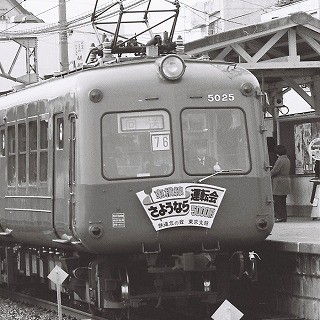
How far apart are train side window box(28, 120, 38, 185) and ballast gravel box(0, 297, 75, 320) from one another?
179 centimetres

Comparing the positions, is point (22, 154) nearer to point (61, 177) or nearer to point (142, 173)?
point (61, 177)

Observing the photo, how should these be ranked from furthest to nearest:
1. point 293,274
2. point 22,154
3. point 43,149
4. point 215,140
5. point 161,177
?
point 22,154, point 43,149, point 293,274, point 215,140, point 161,177

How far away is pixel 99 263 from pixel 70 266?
1.15 metres

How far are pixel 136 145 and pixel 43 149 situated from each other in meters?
1.96

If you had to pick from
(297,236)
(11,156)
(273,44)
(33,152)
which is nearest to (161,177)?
(33,152)

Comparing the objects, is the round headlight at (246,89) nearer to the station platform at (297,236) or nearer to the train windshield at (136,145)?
the train windshield at (136,145)

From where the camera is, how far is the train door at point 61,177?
12430 millimetres

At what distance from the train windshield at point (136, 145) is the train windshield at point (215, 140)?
24 centimetres

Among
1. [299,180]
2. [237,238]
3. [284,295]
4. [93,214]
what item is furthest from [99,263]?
[299,180]

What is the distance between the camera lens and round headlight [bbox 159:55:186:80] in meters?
12.1

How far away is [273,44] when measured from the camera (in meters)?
18.9

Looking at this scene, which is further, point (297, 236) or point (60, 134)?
point (297, 236)

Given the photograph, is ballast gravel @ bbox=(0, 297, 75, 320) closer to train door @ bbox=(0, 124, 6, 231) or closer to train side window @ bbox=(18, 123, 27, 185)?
train door @ bbox=(0, 124, 6, 231)

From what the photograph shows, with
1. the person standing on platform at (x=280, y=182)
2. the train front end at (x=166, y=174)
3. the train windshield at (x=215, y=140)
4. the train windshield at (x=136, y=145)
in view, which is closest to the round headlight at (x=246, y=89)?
the train front end at (x=166, y=174)
